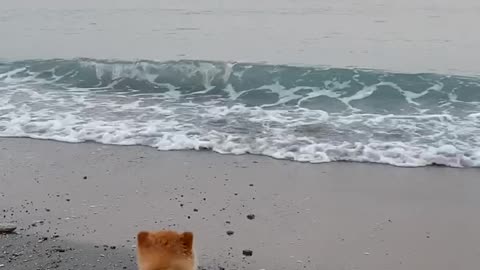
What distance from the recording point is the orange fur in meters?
2.56

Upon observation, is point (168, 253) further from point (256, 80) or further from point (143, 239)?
point (256, 80)

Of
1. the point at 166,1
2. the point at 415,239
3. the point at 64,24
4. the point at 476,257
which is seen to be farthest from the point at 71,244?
the point at 166,1

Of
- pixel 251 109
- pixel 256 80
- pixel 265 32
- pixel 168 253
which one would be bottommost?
pixel 251 109

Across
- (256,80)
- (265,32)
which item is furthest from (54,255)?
(265,32)

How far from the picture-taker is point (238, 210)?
5531 mm

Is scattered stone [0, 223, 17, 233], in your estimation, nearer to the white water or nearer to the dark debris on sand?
the dark debris on sand

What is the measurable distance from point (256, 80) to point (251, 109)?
163 cm

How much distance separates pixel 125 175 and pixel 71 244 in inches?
64.2

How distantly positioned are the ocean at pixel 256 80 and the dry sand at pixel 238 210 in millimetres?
606

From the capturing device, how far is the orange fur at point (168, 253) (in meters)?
2.56

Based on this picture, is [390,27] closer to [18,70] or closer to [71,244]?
[18,70]

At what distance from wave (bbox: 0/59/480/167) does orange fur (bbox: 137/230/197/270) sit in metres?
4.45

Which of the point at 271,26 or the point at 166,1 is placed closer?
the point at 271,26

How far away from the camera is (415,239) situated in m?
4.97
